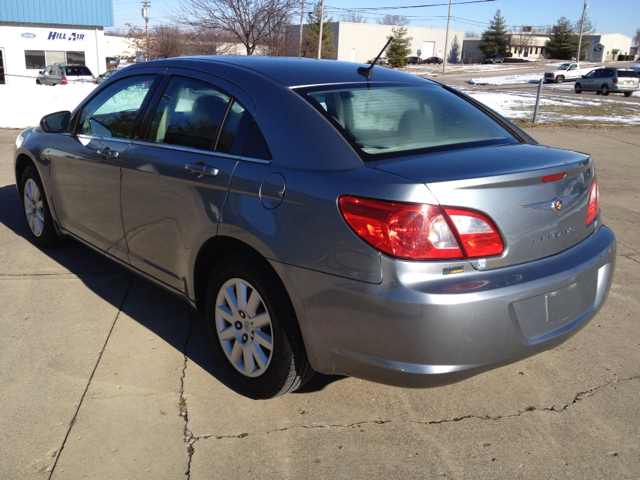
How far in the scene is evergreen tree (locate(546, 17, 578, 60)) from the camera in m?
95.4

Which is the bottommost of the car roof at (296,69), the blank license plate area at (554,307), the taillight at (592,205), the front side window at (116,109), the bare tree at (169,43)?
the blank license plate area at (554,307)

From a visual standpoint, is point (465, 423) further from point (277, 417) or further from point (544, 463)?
point (277, 417)

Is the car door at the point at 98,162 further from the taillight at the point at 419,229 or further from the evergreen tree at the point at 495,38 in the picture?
the evergreen tree at the point at 495,38

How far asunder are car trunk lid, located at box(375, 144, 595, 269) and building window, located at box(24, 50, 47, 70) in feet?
125

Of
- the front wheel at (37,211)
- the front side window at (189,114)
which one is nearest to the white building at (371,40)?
the front wheel at (37,211)

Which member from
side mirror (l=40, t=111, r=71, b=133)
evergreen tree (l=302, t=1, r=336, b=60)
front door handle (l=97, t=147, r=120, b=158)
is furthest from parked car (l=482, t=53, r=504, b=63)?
front door handle (l=97, t=147, r=120, b=158)

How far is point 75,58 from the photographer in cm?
3662

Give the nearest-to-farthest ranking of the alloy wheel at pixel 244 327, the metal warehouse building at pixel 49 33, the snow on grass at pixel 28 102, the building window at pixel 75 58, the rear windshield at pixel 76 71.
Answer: the alloy wheel at pixel 244 327 → the snow on grass at pixel 28 102 → the rear windshield at pixel 76 71 → the metal warehouse building at pixel 49 33 → the building window at pixel 75 58

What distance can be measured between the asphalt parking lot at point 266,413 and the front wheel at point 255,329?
0.16m

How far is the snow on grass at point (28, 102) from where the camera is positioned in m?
13.7

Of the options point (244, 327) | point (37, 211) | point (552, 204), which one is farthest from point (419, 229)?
point (37, 211)

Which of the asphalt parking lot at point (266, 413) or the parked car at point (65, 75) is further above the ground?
the parked car at point (65, 75)

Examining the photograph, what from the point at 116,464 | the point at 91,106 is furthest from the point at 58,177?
the point at 116,464

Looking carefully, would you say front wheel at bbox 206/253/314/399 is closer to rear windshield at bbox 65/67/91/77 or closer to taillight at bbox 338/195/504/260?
taillight at bbox 338/195/504/260
